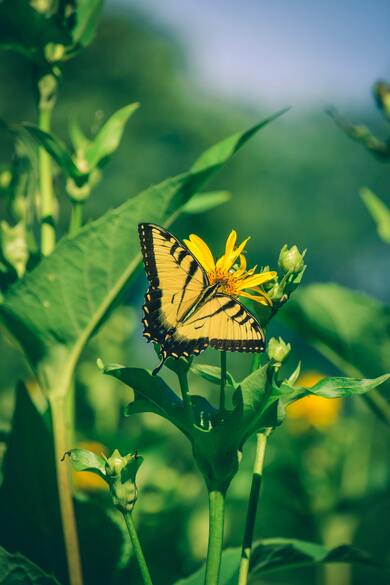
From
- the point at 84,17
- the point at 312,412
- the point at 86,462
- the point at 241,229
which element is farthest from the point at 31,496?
the point at 241,229

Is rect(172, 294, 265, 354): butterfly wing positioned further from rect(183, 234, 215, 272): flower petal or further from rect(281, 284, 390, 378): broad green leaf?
rect(281, 284, 390, 378): broad green leaf

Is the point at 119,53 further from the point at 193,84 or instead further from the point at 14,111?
the point at 14,111

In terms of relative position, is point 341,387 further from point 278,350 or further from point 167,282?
point 167,282

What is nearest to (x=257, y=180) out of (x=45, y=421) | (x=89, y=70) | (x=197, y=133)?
(x=197, y=133)

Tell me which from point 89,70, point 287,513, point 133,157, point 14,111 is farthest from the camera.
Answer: point 89,70

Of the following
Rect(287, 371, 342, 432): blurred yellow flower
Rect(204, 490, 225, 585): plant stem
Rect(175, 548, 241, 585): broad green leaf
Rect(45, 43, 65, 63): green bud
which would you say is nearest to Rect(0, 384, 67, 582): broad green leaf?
Rect(175, 548, 241, 585): broad green leaf

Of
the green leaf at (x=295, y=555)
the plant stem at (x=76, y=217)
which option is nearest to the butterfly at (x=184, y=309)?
the plant stem at (x=76, y=217)
